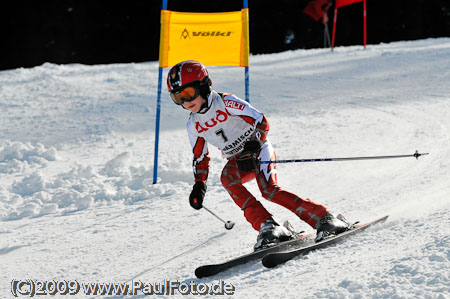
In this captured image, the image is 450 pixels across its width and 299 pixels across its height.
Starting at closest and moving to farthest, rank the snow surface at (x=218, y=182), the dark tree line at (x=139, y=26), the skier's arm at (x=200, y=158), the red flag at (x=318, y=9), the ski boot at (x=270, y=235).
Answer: the snow surface at (x=218, y=182) → the ski boot at (x=270, y=235) → the skier's arm at (x=200, y=158) → the red flag at (x=318, y=9) → the dark tree line at (x=139, y=26)

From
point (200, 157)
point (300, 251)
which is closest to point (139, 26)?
point (200, 157)

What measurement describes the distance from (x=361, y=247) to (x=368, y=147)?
10.8ft

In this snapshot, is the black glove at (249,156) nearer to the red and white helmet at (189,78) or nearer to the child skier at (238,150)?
the child skier at (238,150)

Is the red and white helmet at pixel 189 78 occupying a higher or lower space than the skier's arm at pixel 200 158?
higher

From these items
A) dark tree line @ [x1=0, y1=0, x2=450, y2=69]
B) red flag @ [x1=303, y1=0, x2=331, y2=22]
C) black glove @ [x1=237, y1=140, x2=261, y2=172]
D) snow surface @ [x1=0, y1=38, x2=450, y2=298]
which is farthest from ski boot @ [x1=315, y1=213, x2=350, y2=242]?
dark tree line @ [x1=0, y1=0, x2=450, y2=69]

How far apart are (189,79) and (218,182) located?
7.77 feet

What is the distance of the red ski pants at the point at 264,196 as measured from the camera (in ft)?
12.0

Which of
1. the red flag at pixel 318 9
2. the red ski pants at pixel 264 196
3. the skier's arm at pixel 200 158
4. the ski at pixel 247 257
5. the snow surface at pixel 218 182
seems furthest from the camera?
the red flag at pixel 318 9

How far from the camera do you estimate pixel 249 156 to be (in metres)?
3.78

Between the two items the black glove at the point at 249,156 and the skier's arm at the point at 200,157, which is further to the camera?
the skier's arm at the point at 200,157

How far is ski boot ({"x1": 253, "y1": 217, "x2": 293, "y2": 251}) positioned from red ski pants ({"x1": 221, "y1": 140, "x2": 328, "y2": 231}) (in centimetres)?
7

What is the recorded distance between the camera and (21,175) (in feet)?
20.7

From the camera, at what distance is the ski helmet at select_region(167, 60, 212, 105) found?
3.61 m

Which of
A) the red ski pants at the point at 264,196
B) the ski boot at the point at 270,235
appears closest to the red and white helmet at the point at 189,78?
the red ski pants at the point at 264,196
